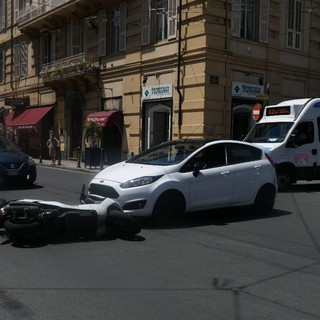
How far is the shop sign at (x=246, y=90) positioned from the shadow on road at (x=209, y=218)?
10.8 m

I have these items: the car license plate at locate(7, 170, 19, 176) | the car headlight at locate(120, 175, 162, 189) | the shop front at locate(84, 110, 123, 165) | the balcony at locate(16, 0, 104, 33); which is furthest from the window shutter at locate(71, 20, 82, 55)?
the car headlight at locate(120, 175, 162, 189)

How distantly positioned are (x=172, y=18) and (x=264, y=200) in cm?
1311

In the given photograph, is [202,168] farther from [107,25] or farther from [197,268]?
[107,25]

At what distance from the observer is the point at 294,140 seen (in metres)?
14.5

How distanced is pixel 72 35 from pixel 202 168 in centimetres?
2105

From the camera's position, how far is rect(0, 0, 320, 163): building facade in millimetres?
20000

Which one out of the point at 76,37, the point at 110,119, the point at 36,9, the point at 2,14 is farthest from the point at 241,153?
the point at 2,14

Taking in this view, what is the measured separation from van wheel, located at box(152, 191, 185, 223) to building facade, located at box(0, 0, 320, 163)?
11253 mm

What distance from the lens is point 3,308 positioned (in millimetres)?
4449

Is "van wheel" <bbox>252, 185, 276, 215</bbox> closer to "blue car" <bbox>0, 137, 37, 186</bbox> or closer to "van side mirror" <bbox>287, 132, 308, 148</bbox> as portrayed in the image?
"van side mirror" <bbox>287, 132, 308, 148</bbox>

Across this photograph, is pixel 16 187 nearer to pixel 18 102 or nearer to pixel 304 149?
pixel 304 149

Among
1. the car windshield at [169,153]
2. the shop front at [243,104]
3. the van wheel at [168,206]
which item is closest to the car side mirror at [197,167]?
the car windshield at [169,153]

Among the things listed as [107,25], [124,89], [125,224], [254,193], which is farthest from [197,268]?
[107,25]

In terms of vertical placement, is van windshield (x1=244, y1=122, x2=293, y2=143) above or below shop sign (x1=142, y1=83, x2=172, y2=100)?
below
